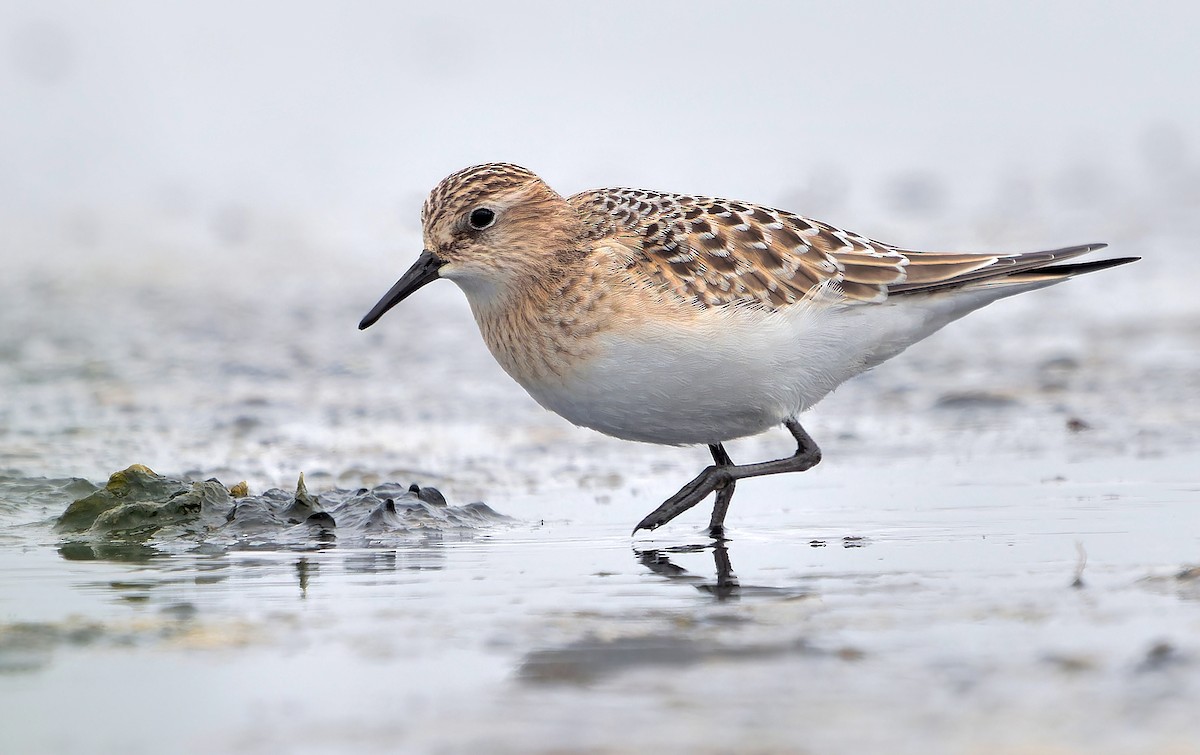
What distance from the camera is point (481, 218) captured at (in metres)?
5.63

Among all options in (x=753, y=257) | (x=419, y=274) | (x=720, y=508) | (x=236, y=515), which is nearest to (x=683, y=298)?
(x=753, y=257)

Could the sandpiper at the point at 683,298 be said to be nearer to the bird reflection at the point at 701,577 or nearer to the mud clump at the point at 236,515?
the bird reflection at the point at 701,577

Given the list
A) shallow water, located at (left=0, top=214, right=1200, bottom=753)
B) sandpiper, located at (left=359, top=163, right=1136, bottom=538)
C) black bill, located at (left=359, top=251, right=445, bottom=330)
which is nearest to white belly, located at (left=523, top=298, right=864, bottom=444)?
sandpiper, located at (left=359, top=163, right=1136, bottom=538)

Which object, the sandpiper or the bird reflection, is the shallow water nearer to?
the bird reflection

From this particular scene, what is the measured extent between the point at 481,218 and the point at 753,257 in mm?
1100

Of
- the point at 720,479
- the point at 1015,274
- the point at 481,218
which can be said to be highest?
the point at 481,218

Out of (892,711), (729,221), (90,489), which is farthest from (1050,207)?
(892,711)

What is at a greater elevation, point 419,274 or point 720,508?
point 419,274

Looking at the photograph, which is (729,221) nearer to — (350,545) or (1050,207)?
(350,545)

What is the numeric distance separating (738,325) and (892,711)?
8.74 feet

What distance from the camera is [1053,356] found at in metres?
9.25

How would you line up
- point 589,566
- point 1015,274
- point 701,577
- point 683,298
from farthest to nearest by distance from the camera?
A: point 1015,274, point 683,298, point 589,566, point 701,577

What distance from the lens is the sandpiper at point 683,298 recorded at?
17.1 feet

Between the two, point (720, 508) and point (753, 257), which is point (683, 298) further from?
point (720, 508)
